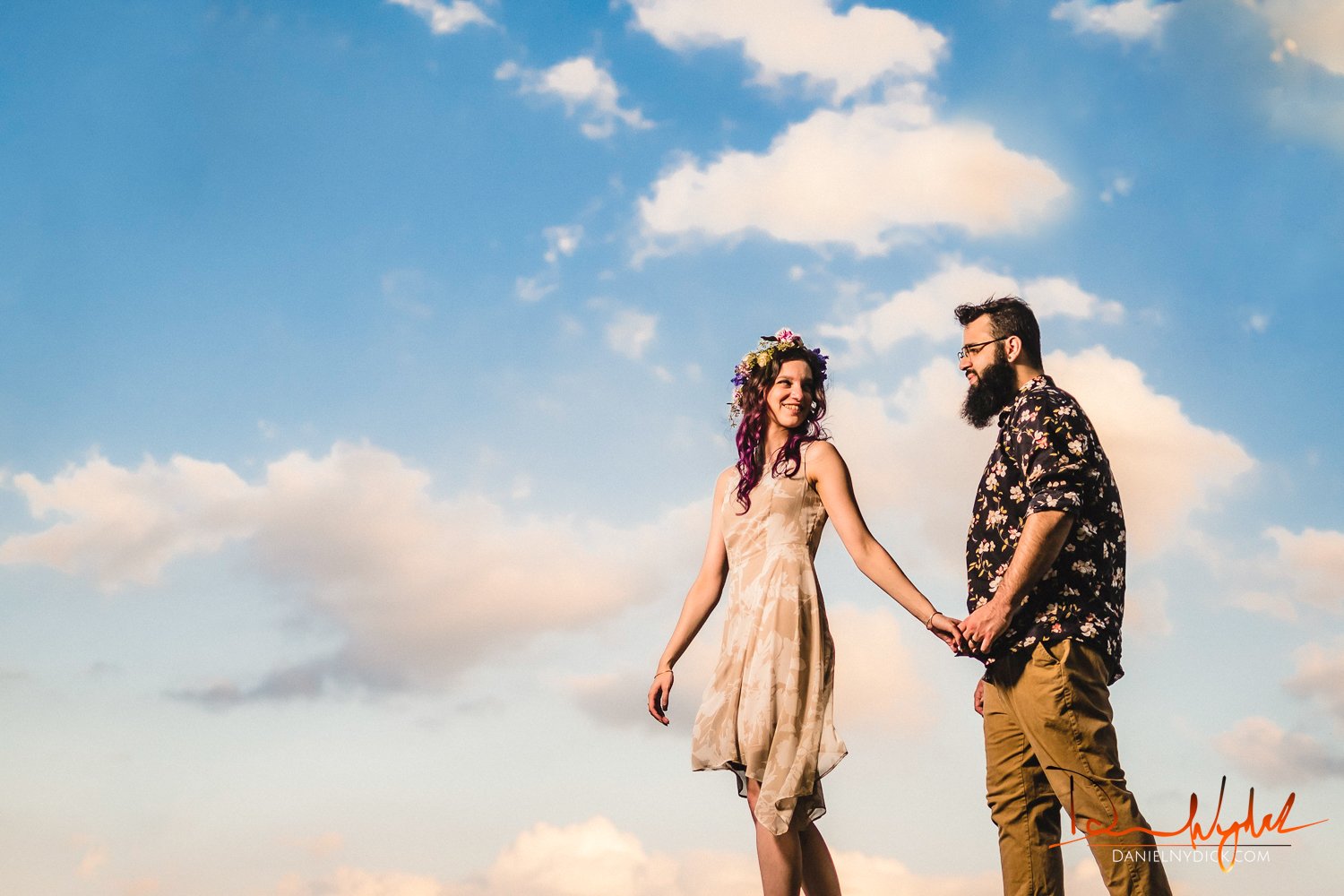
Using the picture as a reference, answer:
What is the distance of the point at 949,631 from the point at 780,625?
712 mm

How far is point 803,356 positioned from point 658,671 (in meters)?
1.59

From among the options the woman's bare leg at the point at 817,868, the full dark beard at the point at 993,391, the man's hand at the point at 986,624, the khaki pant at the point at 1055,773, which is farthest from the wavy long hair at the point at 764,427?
the woman's bare leg at the point at 817,868

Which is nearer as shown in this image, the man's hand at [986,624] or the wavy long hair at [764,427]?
the man's hand at [986,624]

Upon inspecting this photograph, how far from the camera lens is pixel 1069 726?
4480 millimetres

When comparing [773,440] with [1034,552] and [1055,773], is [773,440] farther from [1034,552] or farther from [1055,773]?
[1055,773]

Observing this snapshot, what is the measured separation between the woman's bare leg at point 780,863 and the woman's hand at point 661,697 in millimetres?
764

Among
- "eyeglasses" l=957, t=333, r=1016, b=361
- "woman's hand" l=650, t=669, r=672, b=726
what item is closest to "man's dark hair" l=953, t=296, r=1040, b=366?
"eyeglasses" l=957, t=333, r=1016, b=361

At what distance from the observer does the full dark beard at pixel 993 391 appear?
5098 mm

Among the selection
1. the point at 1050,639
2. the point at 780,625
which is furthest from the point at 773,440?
the point at 1050,639

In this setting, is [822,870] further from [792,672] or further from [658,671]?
[658,671]

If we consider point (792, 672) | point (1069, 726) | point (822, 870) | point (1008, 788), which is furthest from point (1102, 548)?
point (822, 870)

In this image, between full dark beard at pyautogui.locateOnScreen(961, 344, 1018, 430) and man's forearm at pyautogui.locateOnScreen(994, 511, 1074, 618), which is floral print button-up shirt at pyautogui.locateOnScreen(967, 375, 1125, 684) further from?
full dark beard at pyautogui.locateOnScreen(961, 344, 1018, 430)

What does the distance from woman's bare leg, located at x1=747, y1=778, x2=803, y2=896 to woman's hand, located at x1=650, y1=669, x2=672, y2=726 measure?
0.76 meters

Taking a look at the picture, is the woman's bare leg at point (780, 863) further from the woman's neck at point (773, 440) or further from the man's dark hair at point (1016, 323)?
the man's dark hair at point (1016, 323)
